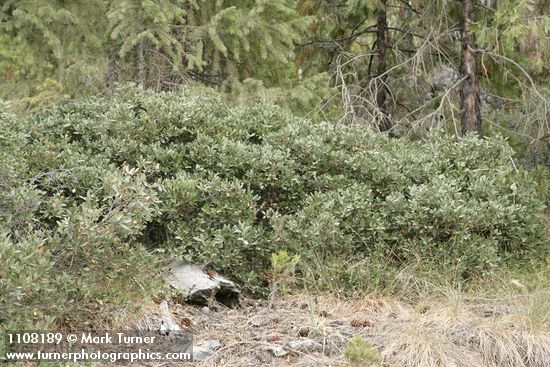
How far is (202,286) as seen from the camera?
4.98 meters

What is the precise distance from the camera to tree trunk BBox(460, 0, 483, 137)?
7535 millimetres

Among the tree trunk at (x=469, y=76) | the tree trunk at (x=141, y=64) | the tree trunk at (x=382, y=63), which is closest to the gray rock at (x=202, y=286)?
the tree trunk at (x=141, y=64)

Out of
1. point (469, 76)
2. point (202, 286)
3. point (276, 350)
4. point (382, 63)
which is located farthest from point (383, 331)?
point (382, 63)

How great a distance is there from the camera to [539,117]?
25.3 feet

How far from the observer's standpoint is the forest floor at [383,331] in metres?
4.21

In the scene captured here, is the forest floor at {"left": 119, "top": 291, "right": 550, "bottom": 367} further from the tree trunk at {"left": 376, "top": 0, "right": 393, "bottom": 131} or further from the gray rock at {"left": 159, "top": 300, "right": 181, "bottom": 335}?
the tree trunk at {"left": 376, "top": 0, "right": 393, "bottom": 131}

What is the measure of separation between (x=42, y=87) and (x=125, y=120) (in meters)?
2.10

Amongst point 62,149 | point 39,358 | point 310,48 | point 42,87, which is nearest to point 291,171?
point 62,149

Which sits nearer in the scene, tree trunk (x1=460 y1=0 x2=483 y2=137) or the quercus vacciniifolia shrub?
the quercus vacciniifolia shrub

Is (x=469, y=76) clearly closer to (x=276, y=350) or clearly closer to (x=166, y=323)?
(x=276, y=350)

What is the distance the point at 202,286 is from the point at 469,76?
13.5 ft

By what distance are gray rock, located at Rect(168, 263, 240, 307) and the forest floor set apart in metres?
0.09

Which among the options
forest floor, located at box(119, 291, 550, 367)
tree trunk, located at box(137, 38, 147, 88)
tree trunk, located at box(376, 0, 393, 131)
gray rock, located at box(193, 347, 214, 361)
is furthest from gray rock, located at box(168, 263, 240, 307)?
tree trunk, located at box(376, 0, 393, 131)

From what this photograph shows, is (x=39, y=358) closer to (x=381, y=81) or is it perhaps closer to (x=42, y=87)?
(x=42, y=87)
